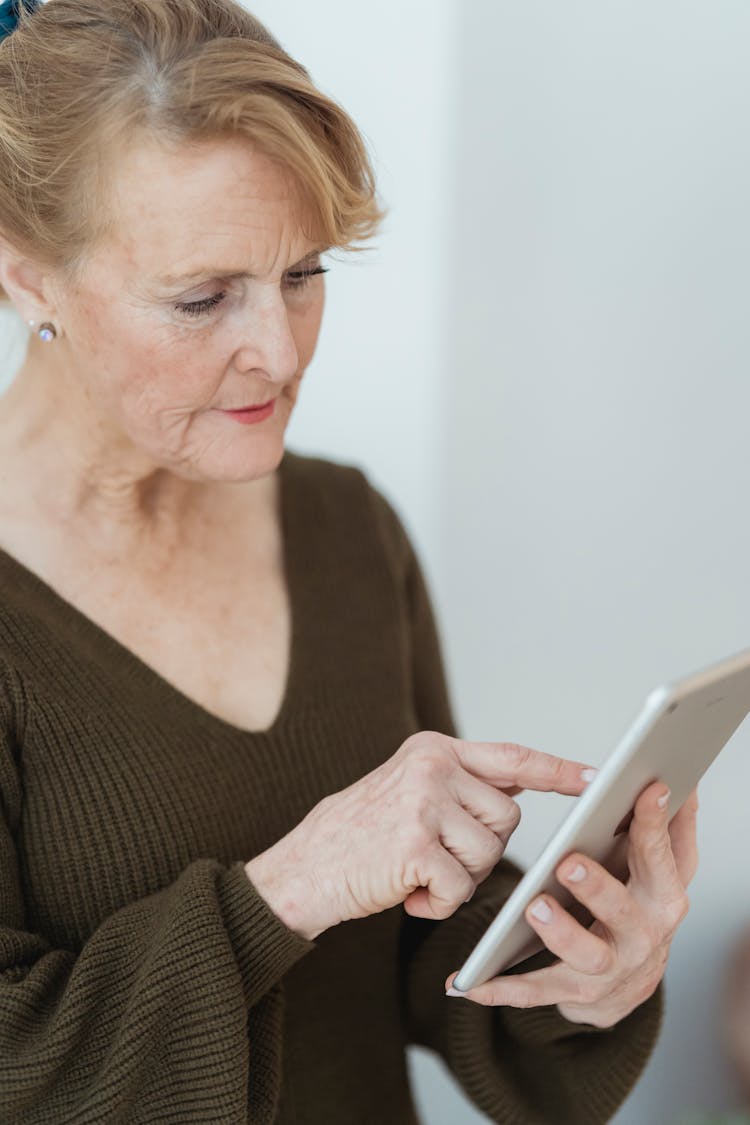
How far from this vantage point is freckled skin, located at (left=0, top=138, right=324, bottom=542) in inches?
38.1

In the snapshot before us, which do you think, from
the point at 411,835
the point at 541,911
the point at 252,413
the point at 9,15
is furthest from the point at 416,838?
the point at 9,15

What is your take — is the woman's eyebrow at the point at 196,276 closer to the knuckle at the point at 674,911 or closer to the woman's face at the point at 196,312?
the woman's face at the point at 196,312

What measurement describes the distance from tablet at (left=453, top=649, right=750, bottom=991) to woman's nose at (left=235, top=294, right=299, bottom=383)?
45cm

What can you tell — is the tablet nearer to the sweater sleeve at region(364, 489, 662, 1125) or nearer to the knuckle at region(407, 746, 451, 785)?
the knuckle at region(407, 746, 451, 785)

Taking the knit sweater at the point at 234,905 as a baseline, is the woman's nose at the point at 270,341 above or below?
above

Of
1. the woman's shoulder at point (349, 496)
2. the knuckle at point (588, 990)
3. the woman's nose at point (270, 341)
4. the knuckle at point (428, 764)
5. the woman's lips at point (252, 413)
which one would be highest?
the woman's nose at point (270, 341)

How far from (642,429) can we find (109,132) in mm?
931

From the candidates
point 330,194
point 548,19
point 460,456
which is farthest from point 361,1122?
point 548,19

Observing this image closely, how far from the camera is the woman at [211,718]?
3.03ft

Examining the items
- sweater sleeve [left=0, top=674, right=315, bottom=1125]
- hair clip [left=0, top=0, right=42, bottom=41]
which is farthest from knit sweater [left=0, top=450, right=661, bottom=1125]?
hair clip [left=0, top=0, right=42, bottom=41]

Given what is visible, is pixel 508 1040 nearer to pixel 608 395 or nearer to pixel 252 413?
pixel 252 413

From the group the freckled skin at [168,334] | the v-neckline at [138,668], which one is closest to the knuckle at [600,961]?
the v-neckline at [138,668]

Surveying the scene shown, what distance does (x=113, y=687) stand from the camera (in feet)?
3.61

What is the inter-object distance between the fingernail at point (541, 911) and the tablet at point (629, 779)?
11 mm
